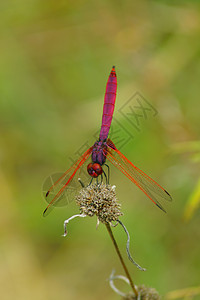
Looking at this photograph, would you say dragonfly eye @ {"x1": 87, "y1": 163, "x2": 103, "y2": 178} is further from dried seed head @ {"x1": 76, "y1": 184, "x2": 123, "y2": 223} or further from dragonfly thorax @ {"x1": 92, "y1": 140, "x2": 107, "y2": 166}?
dried seed head @ {"x1": 76, "y1": 184, "x2": 123, "y2": 223}

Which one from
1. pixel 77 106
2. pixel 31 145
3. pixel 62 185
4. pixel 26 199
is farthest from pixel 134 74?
pixel 62 185

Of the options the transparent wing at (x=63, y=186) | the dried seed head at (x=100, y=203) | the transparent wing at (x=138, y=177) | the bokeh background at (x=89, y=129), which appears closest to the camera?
the dried seed head at (x=100, y=203)

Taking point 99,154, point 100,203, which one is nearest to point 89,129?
point 99,154

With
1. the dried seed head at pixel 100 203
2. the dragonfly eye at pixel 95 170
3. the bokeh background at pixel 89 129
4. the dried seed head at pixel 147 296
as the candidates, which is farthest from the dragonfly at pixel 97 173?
the bokeh background at pixel 89 129

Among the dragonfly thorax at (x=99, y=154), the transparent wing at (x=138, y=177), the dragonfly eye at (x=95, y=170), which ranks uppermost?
the dragonfly thorax at (x=99, y=154)

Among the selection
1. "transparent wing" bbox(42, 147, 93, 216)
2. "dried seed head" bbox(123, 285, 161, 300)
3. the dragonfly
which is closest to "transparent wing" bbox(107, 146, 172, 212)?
the dragonfly

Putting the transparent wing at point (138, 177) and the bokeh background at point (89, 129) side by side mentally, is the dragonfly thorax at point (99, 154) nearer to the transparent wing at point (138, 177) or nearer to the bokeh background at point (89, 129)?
the transparent wing at point (138, 177)

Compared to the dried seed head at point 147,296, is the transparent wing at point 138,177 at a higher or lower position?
higher
